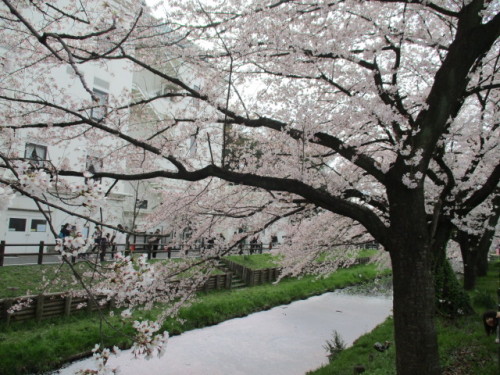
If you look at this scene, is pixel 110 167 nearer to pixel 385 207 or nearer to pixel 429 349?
pixel 385 207

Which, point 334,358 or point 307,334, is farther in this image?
point 307,334

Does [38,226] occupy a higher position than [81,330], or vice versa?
[38,226]

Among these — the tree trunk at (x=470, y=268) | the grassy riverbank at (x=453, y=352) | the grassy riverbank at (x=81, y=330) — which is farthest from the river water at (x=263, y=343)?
the tree trunk at (x=470, y=268)

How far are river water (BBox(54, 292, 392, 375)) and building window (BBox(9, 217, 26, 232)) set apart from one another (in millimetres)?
9222

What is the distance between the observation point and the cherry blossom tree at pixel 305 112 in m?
4.12

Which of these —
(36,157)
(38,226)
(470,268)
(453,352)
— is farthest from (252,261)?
(36,157)

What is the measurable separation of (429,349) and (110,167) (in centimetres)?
639

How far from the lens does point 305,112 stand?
16.1ft

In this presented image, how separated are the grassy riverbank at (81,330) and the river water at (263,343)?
0.34 meters

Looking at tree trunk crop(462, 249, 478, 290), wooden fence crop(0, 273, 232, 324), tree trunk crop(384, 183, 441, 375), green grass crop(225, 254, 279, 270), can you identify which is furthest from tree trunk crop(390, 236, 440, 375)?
green grass crop(225, 254, 279, 270)

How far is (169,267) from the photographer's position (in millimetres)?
7074

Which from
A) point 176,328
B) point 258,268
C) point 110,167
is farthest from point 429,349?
point 258,268

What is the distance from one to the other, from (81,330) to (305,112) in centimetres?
876

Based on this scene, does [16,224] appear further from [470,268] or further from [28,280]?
[470,268]
